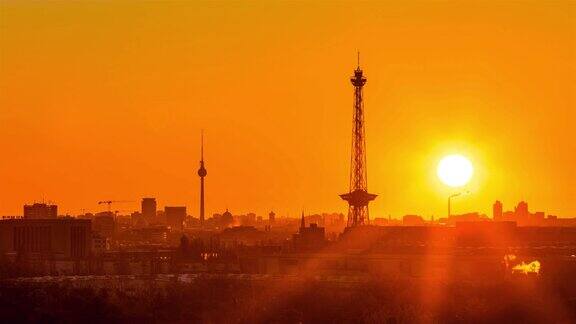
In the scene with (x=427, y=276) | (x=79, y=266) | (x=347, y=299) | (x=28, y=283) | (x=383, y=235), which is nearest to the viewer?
(x=347, y=299)

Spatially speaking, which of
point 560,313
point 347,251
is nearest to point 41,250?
point 347,251

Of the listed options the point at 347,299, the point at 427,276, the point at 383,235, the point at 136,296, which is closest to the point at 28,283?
the point at 136,296

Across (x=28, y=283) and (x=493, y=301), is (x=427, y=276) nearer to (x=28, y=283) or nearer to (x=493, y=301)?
(x=493, y=301)

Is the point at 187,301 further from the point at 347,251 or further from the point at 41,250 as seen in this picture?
the point at 41,250

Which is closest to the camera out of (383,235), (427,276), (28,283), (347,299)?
(347,299)

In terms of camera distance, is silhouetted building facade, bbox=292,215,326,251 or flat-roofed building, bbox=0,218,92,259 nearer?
silhouetted building facade, bbox=292,215,326,251

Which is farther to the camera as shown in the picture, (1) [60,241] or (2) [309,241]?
(1) [60,241]

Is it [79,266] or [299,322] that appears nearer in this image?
[299,322]

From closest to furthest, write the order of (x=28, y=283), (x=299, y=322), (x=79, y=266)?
(x=299, y=322)
(x=28, y=283)
(x=79, y=266)

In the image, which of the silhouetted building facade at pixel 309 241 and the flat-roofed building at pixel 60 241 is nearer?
the silhouetted building facade at pixel 309 241
